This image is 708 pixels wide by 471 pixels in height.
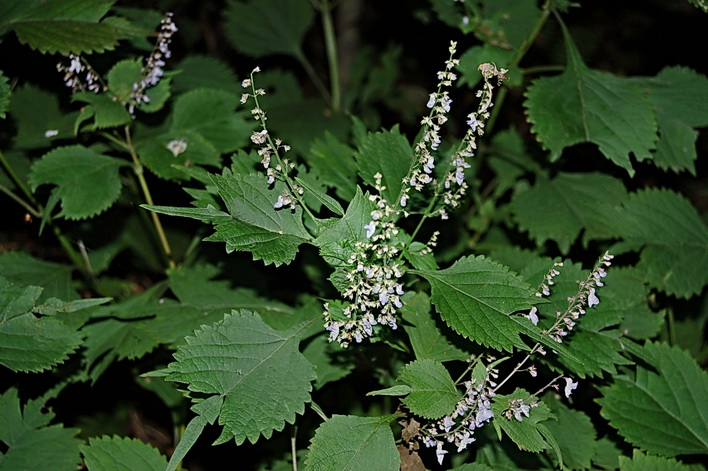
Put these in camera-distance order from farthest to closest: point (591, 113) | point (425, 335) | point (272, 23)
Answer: point (272, 23) < point (591, 113) < point (425, 335)

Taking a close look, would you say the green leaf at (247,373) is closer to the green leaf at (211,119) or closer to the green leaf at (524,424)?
the green leaf at (524,424)

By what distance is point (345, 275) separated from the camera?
2.02 m

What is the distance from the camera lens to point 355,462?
6.49 ft

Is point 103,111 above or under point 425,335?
above

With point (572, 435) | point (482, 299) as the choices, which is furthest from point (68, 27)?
point (572, 435)

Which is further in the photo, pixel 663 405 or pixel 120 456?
pixel 663 405

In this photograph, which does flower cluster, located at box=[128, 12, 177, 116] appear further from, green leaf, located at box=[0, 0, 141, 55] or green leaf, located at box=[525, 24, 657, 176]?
Answer: green leaf, located at box=[525, 24, 657, 176]

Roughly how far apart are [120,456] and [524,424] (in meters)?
1.50

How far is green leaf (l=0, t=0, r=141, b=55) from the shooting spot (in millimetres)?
2697

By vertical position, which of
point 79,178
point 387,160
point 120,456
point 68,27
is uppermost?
point 68,27

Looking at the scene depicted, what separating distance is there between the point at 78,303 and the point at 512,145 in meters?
2.56

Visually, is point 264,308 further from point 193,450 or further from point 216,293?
point 193,450

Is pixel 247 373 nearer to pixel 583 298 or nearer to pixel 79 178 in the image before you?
pixel 583 298

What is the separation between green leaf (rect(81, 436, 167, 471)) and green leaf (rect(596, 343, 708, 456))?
1.79m
